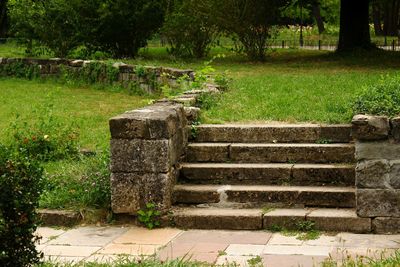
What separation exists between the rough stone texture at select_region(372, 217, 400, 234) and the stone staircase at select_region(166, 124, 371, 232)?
73 millimetres

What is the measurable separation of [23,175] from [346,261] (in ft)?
8.35

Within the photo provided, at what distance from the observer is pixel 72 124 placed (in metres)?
11.4

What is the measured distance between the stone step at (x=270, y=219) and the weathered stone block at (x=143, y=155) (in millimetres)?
499

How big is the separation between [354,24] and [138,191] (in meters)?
17.1

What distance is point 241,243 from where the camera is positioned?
23.2ft

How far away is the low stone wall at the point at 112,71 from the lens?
56.9 feet

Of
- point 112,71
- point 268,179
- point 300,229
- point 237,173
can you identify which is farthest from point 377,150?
point 112,71

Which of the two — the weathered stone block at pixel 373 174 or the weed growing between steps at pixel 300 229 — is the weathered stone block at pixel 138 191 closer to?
the weed growing between steps at pixel 300 229

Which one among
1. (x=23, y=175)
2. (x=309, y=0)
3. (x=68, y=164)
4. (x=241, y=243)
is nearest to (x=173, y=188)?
(x=241, y=243)

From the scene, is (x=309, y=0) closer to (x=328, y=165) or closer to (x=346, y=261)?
(x=328, y=165)

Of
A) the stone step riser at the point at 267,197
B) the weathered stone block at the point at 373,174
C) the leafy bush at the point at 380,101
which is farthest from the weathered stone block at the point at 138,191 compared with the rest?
the leafy bush at the point at 380,101

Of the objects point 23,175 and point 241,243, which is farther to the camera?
point 241,243

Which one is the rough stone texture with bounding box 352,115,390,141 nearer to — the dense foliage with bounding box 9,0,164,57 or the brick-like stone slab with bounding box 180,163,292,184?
the brick-like stone slab with bounding box 180,163,292,184

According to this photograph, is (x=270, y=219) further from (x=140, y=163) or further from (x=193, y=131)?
(x=193, y=131)
